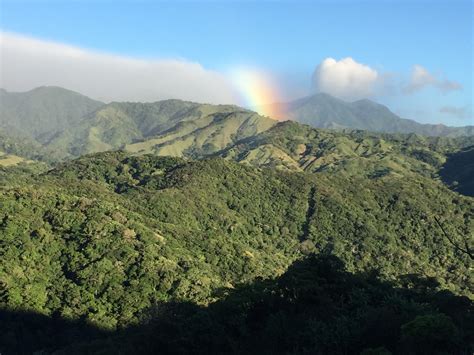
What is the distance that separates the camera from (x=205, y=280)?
111250 millimetres

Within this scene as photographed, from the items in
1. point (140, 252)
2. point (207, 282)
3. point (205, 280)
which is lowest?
point (207, 282)

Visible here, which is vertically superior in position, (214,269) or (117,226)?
(117,226)

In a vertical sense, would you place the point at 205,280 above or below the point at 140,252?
below

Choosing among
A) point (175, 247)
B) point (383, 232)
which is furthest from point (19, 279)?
point (383, 232)

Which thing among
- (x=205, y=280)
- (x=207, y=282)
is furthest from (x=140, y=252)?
(x=207, y=282)

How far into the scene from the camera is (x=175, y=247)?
430 feet

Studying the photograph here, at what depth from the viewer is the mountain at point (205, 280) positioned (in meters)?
39.2

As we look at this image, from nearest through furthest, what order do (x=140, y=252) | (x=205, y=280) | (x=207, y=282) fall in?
(x=207, y=282), (x=205, y=280), (x=140, y=252)

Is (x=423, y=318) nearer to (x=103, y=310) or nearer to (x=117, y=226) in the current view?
(x=103, y=310)

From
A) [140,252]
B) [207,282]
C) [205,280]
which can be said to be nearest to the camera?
[207,282]

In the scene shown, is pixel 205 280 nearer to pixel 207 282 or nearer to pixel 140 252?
pixel 207 282

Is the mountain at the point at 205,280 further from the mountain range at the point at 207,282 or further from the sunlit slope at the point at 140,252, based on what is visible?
the sunlit slope at the point at 140,252

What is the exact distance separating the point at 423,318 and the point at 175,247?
10087cm

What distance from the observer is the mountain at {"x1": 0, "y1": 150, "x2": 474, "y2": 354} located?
39.2m
